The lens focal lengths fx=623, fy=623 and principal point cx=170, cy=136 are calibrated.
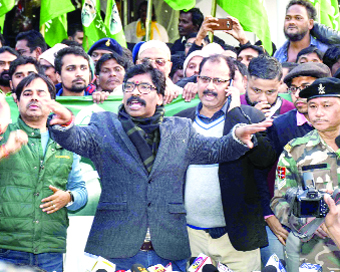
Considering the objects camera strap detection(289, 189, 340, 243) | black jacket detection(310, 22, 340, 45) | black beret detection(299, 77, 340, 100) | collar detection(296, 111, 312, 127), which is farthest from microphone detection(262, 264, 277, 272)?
black jacket detection(310, 22, 340, 45)

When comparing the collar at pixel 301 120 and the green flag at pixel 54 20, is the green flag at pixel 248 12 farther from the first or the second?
the collar at pixel 301 120

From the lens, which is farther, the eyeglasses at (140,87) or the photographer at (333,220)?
the eyeglasses at (140,87)

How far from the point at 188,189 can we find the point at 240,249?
0.61 m

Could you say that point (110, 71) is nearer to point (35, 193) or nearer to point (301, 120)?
point (35, 193)

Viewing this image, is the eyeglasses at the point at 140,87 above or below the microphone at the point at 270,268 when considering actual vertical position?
above

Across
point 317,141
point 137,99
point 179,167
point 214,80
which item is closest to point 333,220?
point 317,141

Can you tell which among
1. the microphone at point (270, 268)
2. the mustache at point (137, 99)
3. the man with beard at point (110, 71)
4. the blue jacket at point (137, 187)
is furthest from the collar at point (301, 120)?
the man with beard at point (110, 71)

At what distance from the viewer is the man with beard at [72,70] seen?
6020 millimetres

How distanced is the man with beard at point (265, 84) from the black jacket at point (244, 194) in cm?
44

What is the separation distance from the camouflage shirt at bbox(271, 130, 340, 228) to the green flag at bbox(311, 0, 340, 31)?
4.08 metres

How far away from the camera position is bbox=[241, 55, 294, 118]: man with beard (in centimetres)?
527

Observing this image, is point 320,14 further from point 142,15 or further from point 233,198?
point 233,198

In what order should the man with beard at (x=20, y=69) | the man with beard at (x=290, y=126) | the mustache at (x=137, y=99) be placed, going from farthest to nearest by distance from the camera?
the man with beard at (x=20, y=69)
the man with beard at (x=290, y=126)
the mustache at (x=137, y=99)

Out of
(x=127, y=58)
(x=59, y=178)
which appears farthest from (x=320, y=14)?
(x=59, y=178)
